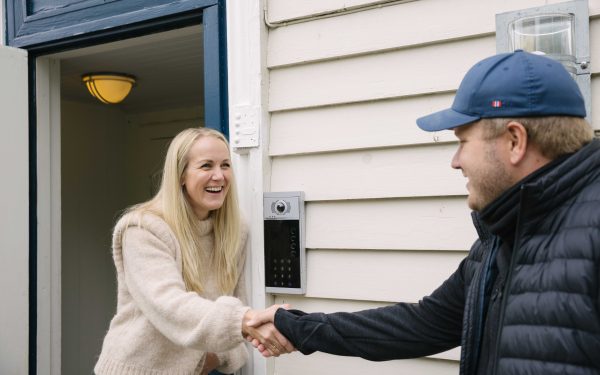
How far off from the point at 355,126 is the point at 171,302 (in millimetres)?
914

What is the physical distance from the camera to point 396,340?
6.22ft

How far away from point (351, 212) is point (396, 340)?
0.64 meters

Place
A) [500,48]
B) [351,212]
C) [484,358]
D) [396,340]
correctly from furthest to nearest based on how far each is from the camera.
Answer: [351,212] → [500,48] → [396,340] → [484,358]

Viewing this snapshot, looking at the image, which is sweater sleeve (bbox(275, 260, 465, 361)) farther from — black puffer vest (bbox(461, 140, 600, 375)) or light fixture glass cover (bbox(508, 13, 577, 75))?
light fixture glass cover (bbox(508, 13, 577, 75))

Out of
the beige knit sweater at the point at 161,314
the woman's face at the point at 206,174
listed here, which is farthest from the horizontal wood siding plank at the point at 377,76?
the beige knit sweater at the point at 161,314

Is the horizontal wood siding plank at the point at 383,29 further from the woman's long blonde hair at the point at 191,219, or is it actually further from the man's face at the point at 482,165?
the man's face at the point at 482,165

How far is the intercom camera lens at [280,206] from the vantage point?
2531 millimetres

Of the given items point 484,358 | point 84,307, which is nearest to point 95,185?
point 84,307

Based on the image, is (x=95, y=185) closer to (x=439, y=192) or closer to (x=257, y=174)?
(x=257, y=174)

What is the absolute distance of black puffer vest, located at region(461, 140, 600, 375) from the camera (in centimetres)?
124

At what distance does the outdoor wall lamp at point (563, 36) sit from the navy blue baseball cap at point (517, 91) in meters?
0.54

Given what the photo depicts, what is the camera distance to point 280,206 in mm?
2541

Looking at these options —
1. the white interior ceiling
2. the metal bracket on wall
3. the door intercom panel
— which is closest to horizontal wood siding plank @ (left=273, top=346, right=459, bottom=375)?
the door intercom panel

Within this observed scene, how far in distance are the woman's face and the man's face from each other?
3.71 ft
